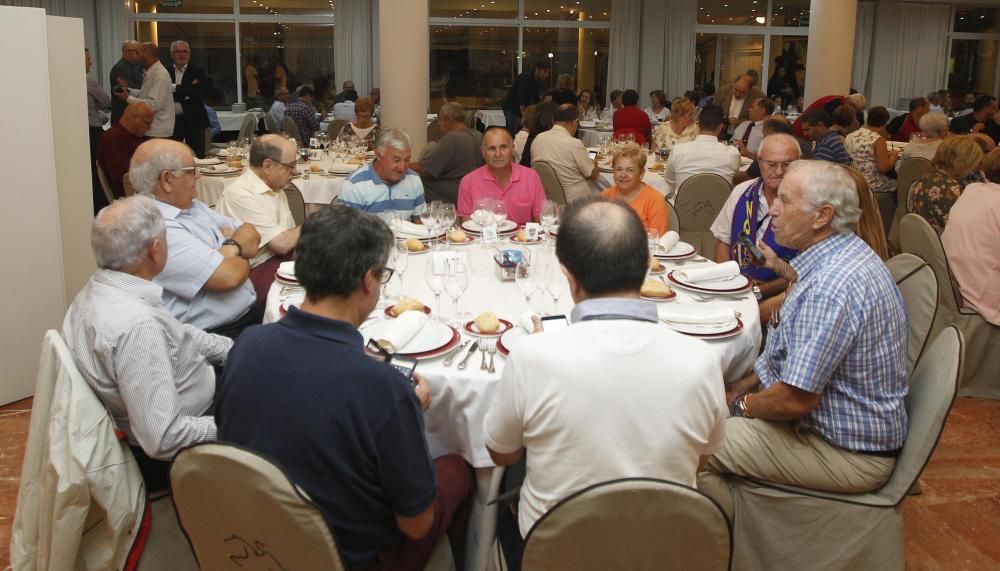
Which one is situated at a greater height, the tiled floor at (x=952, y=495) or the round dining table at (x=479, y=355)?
the round dining table at (x=479, y=355)

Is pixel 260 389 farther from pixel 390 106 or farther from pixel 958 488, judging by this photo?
pixel 390 106

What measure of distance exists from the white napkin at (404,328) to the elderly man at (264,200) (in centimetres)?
159

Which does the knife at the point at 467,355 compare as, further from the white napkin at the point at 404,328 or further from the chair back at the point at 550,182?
the chair back at the point at 550,182

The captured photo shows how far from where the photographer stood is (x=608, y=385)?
171 cm

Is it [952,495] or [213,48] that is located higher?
[213,48]

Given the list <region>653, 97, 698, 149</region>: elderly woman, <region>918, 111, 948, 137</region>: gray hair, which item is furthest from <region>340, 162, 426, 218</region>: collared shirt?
<region>918, 111, 948, 137</region>: gray hair

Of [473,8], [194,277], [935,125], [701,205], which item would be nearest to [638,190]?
[701,205]

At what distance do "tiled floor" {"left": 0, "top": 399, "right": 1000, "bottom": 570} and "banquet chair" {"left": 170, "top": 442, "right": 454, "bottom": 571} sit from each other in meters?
1.63

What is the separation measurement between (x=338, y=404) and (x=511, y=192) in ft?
10.9

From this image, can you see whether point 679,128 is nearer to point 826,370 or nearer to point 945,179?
point 945,179

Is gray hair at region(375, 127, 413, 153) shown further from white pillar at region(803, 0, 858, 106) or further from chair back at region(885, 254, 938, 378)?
white pillar at region(803, 0, 858, 106)

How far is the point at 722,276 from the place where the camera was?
335cm

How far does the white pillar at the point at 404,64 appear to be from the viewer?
26.5 feet

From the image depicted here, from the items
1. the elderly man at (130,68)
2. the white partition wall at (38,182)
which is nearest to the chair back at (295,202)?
the white partition wall at (38,182)
